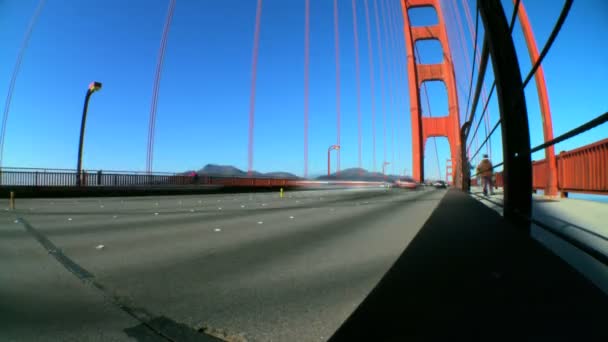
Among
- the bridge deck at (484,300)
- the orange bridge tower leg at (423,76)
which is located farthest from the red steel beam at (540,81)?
the orange bridge tower leg at (423,76)

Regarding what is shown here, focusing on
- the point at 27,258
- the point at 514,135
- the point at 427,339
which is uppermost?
the point at 514,135

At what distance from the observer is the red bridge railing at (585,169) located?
5.38 meters

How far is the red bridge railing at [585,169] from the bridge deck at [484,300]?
603 centimetres

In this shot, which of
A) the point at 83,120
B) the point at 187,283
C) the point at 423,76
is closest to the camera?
the point at 187,283

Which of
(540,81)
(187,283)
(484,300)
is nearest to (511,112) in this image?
(484,300)

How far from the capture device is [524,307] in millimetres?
818

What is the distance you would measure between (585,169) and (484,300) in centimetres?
779

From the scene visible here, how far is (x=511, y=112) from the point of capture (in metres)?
1.60

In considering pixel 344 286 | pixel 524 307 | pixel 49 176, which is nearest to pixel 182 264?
pixel 344 286

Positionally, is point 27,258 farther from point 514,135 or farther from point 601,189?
point 601,189

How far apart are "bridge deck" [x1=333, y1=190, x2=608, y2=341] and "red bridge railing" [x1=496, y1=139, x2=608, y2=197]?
6034 mm

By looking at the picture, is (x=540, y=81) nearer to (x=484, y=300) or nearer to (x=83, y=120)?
(x=484, y=300)

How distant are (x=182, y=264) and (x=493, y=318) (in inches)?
65.9

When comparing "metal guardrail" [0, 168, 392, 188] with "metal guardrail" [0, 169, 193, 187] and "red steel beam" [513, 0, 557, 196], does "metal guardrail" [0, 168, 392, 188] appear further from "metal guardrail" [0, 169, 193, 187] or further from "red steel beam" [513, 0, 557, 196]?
"red steel beam" [513, 0, 557, 196]
